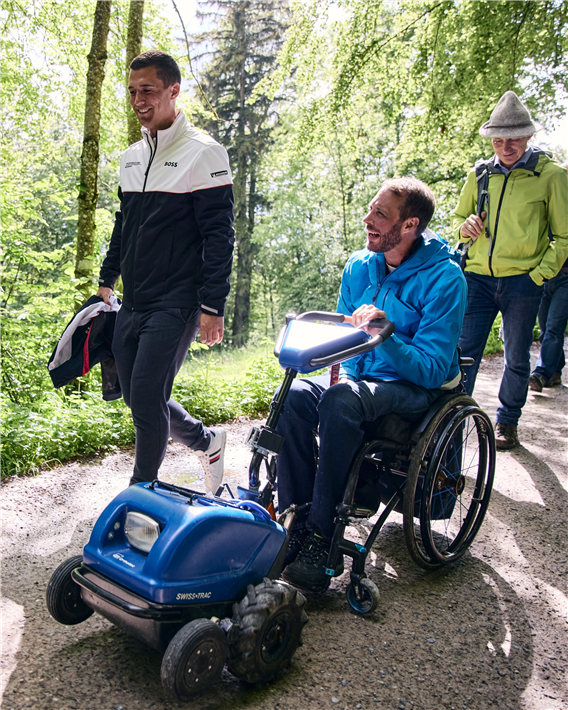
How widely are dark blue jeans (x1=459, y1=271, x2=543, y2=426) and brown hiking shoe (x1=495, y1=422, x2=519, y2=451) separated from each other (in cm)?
18

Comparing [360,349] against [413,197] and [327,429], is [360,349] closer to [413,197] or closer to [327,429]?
[327,429]

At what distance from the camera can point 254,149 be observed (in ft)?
74.6

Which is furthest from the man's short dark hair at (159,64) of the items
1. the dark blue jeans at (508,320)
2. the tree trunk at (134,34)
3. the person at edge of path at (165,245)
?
the tree trunk at (134,34)

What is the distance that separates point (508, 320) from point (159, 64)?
2.86 meters

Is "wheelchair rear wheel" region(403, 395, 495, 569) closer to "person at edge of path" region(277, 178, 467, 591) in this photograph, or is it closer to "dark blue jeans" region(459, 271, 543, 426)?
"person at edge of path" region(277, 178, 467, 591)

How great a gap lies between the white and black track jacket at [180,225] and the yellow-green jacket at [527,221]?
7.26 feet

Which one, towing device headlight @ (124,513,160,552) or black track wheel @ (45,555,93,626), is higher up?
towing device headlight @ (124,513,160,552)

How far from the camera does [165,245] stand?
8.73ft

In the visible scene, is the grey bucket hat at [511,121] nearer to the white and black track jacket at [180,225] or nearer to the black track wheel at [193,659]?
the white and black track jacket at [180,225]

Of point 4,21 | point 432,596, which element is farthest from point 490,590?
point 4,21

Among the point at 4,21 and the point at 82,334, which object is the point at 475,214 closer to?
the point at 82,334

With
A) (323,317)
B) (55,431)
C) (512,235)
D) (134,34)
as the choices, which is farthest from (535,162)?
(134,34)

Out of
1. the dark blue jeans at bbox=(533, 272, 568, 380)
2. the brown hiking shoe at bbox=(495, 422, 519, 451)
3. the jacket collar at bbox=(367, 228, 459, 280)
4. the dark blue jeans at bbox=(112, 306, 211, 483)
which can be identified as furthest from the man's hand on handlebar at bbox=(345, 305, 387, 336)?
the dark blue jeans at bbox=(533, 272, 568, 380)

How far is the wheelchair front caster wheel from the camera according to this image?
2373mm
